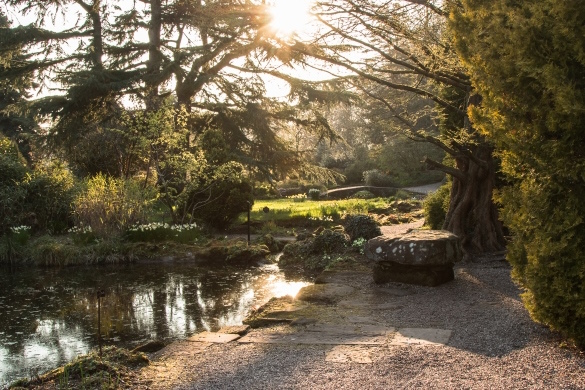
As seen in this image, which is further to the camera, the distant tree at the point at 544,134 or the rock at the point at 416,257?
the rock at the point at 416,257

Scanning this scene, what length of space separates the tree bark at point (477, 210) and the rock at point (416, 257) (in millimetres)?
1988

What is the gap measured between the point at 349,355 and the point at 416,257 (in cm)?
278

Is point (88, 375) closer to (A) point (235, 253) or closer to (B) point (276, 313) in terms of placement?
(B) point (276, 313)

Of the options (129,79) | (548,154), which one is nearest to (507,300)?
(548,154)

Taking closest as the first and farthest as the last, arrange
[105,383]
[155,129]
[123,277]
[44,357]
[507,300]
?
[105,383]
[44,357]
[507,300]
[123,277]
[155,129]

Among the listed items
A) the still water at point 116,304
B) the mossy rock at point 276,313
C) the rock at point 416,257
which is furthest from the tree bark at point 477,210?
the mossy rock at point 276,313

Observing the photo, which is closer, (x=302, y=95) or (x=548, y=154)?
(x=548, y=154)

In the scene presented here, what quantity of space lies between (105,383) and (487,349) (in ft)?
9.09

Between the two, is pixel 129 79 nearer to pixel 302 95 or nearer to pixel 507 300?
pixel 302 95

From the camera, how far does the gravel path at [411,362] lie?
12.1ft

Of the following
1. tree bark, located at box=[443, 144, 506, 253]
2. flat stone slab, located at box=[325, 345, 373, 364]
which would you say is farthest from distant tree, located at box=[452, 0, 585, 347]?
tree bark, located at box=[443, 144, 506, 253]

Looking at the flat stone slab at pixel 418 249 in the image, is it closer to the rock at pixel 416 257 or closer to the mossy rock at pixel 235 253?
the rock at pixel 416 257

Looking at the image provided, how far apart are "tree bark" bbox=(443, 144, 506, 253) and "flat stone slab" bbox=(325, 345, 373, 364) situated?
509cm

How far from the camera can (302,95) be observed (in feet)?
54.8
